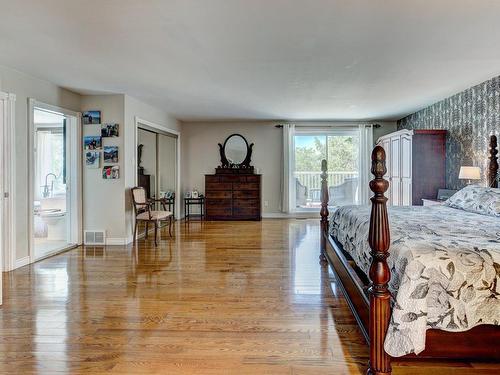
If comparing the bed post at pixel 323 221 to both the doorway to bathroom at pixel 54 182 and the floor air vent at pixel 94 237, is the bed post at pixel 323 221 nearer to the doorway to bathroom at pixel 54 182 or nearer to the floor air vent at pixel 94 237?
the floor air vent at pixel 94 237

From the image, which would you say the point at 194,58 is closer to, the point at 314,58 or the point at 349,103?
the point at 314,58

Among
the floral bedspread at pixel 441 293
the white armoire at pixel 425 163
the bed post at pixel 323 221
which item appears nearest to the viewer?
the floral bedspread at pixel 441 293

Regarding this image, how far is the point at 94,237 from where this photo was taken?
202 inches

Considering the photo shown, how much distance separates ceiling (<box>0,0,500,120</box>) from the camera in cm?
243

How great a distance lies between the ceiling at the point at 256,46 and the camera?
7.96ft

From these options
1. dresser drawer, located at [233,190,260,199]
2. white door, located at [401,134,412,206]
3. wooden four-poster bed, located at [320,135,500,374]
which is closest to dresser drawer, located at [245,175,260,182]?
dresser drawer, located at [233,190,260,199]

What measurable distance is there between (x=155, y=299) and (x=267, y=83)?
3112 mm

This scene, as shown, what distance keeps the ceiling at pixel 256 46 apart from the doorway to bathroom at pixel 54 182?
2.27ft

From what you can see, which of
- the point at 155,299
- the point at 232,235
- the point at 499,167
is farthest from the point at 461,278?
the point at 232,235

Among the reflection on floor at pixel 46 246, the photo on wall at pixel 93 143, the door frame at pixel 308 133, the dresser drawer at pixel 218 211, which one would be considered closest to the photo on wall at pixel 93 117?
the photo on wall at pixel 93 143

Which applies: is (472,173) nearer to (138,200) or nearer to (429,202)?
(429,202)

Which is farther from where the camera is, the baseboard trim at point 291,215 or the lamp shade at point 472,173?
the baseboard trim at point 291,215

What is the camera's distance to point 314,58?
3.48 metres

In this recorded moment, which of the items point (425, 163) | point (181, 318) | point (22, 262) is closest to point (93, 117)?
point (22, 262)
